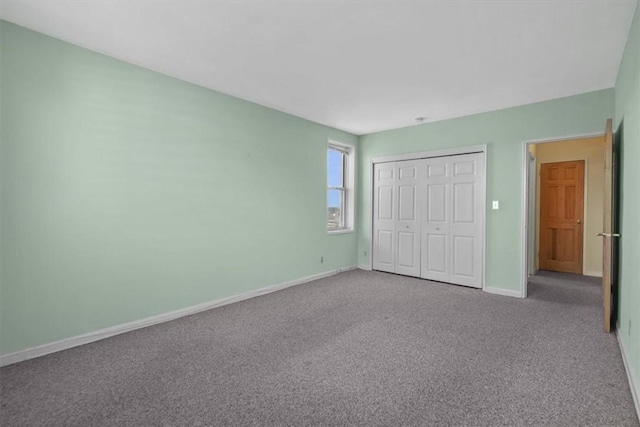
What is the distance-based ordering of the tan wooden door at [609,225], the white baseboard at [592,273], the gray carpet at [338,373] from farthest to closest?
the white baseboard at [592,273] → the tan wooden door at [609,225] → the gray carpet at [338,373]

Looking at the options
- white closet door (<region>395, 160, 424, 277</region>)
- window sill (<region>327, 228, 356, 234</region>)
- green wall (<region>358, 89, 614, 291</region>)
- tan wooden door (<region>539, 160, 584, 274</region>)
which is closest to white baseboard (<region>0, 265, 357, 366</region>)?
window sill (<region>327, 228, 356, 234</region>)

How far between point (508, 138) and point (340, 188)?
8.80ft

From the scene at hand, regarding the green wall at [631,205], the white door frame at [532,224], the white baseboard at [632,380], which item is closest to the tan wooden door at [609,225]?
the green wall at [631,205]

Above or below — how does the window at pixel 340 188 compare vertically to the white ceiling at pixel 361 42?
below

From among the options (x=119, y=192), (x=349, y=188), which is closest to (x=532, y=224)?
(x=349, y=188)

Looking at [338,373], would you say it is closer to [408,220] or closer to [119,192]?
[119,192]

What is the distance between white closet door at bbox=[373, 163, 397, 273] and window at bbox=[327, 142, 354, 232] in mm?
466

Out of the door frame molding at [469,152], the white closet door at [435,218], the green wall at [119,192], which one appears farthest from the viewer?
the white closet door at [435,218]

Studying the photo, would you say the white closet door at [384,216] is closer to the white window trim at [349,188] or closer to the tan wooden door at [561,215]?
the white window trim at [349,188]

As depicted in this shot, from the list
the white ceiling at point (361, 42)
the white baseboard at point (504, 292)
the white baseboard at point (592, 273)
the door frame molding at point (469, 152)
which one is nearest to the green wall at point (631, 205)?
the white ceiling at point (361, 42)

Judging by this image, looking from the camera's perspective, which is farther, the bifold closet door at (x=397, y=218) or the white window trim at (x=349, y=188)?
the white window trim at (x=349, y=188)

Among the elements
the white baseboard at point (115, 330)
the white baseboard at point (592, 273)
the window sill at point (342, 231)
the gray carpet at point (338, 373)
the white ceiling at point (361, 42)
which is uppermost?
the white ceiling at point (361, 42)

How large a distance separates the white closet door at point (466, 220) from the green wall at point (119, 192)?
2.65 m

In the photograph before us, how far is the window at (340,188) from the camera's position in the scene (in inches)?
218
